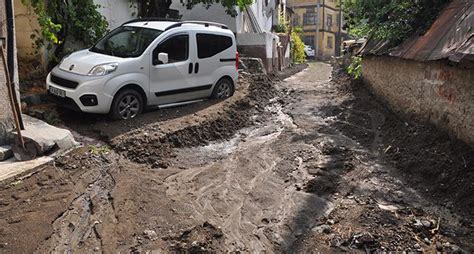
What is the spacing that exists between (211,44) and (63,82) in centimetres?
364

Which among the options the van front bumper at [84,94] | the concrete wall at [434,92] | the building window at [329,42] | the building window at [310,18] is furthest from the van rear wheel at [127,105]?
the building window at [329,42]

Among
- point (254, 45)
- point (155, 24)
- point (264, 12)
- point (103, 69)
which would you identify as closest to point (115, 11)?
point (155, 24)

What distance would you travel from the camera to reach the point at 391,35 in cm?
921

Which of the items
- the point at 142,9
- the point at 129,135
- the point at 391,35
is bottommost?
the point at 129,135

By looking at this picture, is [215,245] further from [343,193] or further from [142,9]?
[142,9]

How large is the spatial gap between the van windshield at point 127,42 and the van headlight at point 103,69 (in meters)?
0.59

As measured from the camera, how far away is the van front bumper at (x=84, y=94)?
7293 mm

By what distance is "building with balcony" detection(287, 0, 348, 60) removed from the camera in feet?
169

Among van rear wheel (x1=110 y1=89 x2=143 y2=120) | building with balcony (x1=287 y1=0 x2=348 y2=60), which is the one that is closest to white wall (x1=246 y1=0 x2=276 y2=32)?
van rear wheel (x1=110 y1=89 x2=143 y2=120)

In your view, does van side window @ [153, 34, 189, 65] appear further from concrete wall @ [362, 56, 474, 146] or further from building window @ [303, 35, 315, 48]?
building window @ [303, 35, 315, 48]

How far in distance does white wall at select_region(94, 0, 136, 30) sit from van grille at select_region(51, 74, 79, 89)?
381 centimetres

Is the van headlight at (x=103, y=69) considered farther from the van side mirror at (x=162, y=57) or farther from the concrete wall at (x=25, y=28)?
the concrete wall at (x=25, y=28)

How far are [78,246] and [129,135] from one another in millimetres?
3248

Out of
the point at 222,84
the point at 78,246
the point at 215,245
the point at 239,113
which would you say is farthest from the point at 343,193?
the point at 222,84
